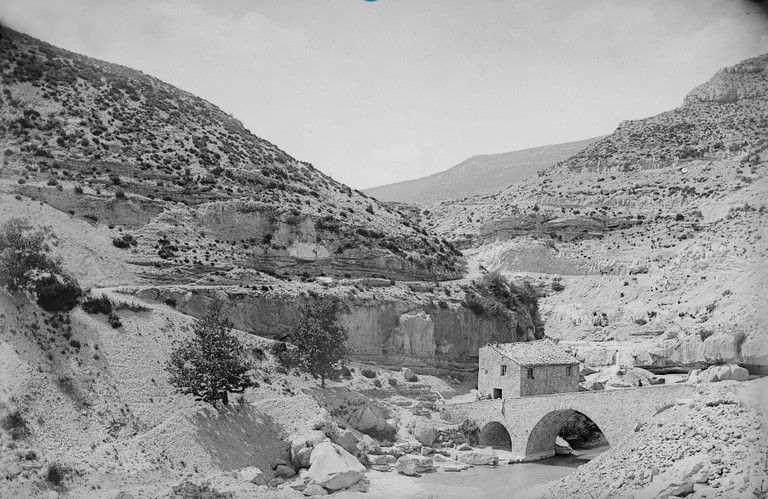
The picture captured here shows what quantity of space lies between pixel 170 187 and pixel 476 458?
1160 inches

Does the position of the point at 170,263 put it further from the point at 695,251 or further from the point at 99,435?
the point at 695,251

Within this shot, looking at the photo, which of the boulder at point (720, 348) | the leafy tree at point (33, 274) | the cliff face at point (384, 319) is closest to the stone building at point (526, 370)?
the cliff face at point (384, 319)

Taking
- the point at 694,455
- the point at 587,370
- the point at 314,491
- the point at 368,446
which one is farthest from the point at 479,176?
the point at 694,455

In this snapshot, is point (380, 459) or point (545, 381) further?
point (545, 381)

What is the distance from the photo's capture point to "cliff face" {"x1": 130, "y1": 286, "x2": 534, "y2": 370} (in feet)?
152

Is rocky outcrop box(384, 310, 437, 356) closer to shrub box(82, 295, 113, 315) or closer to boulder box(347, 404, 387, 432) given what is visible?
boulder box(347, 404, 387, 432)

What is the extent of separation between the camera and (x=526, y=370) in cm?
4212

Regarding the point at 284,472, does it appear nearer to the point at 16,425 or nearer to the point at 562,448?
the point at 16,425

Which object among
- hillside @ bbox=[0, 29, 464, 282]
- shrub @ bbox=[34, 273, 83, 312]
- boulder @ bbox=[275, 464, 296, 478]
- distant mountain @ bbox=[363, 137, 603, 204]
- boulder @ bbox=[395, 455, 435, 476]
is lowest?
boulder @ bbox=[395, 455, 435, 476]

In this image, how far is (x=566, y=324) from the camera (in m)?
67.7

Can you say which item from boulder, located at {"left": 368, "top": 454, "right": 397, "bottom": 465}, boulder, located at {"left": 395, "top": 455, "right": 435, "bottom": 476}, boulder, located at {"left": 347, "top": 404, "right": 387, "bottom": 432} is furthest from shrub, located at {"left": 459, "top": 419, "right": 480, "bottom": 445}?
boulder, located at {"left": 368, "top": 454, "right": 397, "bottom": 465}

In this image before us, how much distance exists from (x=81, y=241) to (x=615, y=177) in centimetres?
6672

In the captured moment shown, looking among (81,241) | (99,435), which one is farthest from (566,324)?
(99,435)

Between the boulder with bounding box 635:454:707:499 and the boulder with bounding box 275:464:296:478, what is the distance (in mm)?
14733
